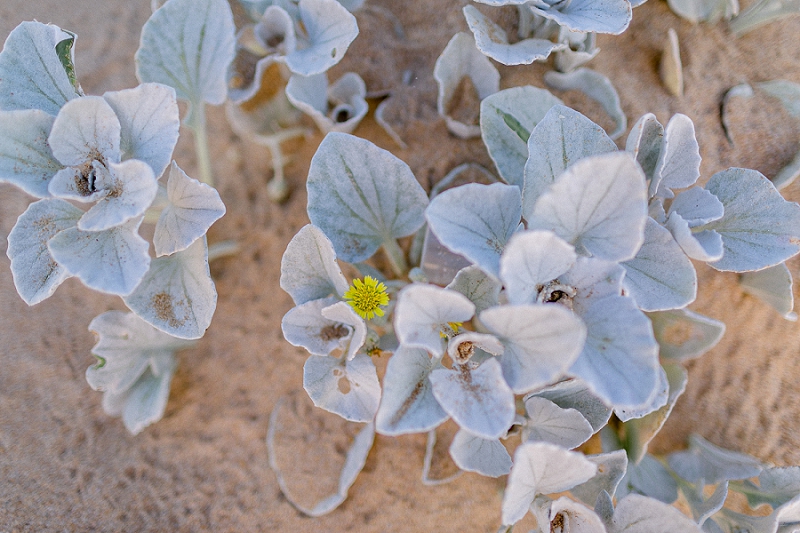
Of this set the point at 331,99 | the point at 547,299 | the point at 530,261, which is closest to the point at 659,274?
the point at 547,299

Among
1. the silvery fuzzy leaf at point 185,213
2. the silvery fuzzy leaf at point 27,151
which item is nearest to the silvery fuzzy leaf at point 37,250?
the silvery fuzzy leaf at point 27,151

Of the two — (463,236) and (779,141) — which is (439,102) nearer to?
(463,236)

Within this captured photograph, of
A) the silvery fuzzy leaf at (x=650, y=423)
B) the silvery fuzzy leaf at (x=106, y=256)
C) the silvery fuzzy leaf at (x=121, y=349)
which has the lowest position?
the silvery fuzzy leaf at (x=121, y=349)

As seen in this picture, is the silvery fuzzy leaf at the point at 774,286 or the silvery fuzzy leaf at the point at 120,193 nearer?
the silvery fuzzy leaf at the point at 120,193

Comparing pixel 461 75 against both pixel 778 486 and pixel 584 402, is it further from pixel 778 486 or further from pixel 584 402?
pixel 778 486

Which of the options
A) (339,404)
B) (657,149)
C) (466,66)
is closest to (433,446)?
(339,404)

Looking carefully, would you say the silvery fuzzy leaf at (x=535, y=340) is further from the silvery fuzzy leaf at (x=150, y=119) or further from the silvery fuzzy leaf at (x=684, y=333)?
the silvery fuzzy leaf at (x=150, y=119)

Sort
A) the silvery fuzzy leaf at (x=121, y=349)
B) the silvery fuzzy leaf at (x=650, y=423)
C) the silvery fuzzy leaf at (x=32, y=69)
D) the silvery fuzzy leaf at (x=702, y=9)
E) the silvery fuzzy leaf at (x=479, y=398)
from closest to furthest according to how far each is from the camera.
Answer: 1. the silvery fuzzy leaf at (x=479, y=398)
2. the silvery fuzzy leaf at (x=32, y=69)
3. the silvery fuzzy leaf at (x=650, y=423)
4. the silvery fuzzy leaf at (x=121, y=349)
5. the silvery fuzzy leaf at (x=702, y=9)
